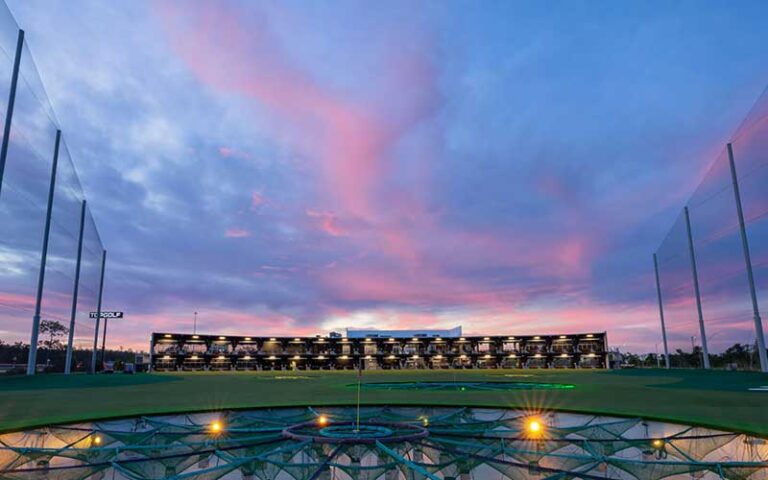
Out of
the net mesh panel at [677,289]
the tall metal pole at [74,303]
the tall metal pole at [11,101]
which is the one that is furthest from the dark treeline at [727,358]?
the tall metal pole at [74,303]

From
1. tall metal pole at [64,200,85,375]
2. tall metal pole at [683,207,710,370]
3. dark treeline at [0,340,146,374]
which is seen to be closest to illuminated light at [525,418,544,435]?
dark treeline at [0,340,146,374]

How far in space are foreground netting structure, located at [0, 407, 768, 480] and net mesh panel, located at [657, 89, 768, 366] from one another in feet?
104

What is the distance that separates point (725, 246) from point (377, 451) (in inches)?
1775

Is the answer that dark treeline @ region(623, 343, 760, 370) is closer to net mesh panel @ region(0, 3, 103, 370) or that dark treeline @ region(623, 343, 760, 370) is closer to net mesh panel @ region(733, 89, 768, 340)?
net mesh panel @ region(733, 89, 768, 340)

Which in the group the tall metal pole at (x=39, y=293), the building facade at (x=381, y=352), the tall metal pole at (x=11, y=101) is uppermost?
the tall metal pole at (x=11, y=101)

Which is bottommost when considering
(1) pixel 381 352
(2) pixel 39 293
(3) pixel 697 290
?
(1) pixel 381 352

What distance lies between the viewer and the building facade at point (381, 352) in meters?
95.0

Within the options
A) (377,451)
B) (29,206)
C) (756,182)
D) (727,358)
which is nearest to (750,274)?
(756,182)

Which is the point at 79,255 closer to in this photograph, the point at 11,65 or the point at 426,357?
the point at 11,65

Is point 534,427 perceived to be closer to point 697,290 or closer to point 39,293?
point 39,293

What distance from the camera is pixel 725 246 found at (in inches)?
1597

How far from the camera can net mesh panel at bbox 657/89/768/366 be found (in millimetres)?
33375

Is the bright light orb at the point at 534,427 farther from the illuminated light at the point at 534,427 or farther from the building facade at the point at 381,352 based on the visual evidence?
the building facade at the point at 381,352

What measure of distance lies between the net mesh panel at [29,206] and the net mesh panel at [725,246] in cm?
4816
